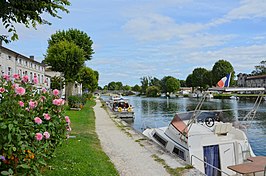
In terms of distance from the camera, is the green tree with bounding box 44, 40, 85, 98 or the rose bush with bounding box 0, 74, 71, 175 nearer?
the rose bush with bounding box 0, 74, 71, 175

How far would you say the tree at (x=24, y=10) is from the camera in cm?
686

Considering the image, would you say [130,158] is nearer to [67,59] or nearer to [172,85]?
[67,59]

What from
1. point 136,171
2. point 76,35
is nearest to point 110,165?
point 136,171

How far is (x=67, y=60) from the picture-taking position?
39.0m

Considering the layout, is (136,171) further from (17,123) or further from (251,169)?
(17,123)

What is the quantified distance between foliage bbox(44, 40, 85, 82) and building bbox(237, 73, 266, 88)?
79.8 metres

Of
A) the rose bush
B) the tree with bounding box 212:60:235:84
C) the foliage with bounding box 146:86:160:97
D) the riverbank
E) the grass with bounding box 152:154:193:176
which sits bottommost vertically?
the grass with bounding box 152:154:193:176

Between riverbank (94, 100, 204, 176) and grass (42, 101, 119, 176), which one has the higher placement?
grass (42, 101, 119, 176)

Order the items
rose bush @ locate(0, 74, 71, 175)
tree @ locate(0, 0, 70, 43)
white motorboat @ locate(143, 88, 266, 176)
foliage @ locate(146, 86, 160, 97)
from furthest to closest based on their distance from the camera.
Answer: foliage @ locate(146, 86, 160, 97) < white motorboat @ locate(143, 88, 266, 176) < tree @ locate(0, 0, 70, 43) < rose bush @ locate(0, 74, 71, 175)

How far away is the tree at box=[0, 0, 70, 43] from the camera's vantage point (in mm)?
6862

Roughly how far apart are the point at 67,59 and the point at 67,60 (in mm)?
142

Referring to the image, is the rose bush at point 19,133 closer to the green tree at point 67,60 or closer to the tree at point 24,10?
the tree at point 24,10

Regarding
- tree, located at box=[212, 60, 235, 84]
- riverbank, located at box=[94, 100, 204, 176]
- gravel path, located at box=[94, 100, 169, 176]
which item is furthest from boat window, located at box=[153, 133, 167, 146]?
tree, located at box=[212, 60, 235, 84]

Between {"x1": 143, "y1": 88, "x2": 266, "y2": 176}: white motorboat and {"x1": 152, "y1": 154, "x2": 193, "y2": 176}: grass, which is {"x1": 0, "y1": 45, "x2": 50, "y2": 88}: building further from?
{"x1": 152, "y1": 154, "x2": 193, "y2": 176}: grass
